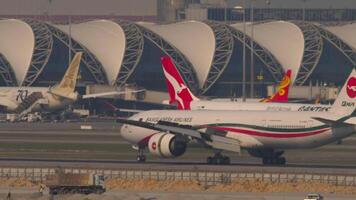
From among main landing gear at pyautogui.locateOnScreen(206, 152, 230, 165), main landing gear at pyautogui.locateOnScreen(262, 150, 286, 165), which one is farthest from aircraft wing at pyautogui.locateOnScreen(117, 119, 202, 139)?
main landing gear at pyautogui.locateOnScreen(262, 150, 286, 165)

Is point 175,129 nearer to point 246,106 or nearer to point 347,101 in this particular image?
point 347,101

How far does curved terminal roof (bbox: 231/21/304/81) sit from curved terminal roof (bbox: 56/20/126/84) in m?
17.8

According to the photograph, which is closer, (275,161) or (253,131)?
(253,131)

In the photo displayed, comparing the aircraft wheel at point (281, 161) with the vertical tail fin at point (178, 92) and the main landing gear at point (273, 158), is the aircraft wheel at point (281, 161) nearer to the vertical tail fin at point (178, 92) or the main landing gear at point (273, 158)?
the main landing gear at point (273, 158)

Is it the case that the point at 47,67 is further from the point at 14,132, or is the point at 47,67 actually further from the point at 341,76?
the point at 14,132

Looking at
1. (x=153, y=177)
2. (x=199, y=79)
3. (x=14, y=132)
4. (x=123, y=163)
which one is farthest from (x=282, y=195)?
(x=199, y=79)

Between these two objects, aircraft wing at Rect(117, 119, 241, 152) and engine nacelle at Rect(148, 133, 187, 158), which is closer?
engine nacelle at Rect(148, 133, 187, 158)

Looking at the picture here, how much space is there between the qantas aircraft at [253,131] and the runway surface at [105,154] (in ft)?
3.52

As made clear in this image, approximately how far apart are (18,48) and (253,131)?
325 ft

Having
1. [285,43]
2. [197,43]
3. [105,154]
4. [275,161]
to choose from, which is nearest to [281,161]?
[275,161]

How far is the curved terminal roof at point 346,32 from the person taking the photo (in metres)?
181

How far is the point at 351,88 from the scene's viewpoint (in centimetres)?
8494

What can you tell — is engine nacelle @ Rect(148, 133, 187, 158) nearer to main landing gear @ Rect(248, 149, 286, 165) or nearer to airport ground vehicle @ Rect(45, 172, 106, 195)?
main landing gear @ Rect(248, 149, 286, 165)

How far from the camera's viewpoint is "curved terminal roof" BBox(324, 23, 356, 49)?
593 feet
